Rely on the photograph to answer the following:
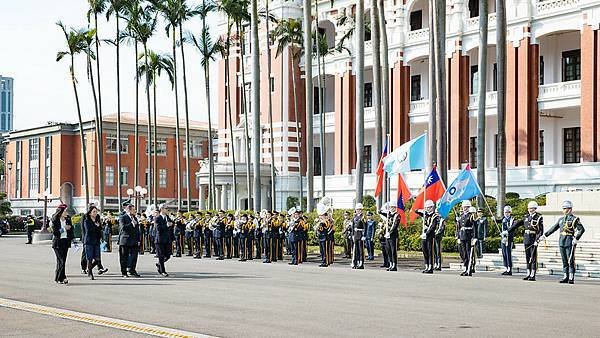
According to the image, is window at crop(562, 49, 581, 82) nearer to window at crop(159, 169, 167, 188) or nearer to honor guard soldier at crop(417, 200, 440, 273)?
honor guard soldier at crop(417, 200, 440, 273)

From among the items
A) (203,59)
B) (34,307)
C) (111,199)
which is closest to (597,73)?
(203,59)

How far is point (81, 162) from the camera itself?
83.4m

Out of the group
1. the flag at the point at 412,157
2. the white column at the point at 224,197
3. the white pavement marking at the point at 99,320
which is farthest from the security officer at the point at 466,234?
the white column at the point at 224,197

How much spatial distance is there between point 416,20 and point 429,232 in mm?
31513

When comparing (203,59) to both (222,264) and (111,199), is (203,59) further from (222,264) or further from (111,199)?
(111,199)

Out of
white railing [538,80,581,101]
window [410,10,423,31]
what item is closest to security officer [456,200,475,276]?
white railing [538,80,581,101]

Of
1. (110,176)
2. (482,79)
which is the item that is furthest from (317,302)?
(110,176)

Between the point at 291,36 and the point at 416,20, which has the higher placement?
the point at 416,20

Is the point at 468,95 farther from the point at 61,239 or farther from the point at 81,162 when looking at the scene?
the point at 81,162

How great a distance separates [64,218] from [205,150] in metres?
69.7

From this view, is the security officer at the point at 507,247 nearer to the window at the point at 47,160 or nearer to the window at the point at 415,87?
the window at the point at 415,87

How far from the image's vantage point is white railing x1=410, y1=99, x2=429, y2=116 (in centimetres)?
5159

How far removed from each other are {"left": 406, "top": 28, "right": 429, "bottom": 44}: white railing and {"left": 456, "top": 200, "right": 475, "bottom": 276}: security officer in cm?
2798

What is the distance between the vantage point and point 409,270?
992 inches
